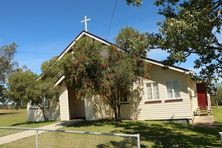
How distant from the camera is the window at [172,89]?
2152 centimetres

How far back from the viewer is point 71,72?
733 inches

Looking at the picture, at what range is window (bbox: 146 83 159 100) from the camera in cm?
2209

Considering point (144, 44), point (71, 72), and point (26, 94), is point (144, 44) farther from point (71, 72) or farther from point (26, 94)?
point (26, 94)

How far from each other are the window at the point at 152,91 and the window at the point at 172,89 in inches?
32.3

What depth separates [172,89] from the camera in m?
21.7

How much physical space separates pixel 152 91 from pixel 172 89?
1.45 m

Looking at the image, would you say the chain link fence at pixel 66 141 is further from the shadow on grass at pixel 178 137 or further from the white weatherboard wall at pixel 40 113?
the white weatherboard wall at pixel 40 113

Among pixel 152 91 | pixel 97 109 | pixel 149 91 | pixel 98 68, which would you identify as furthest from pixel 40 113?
pixel 152 91

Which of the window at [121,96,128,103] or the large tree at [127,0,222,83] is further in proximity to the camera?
the window at [121,96,128,103]

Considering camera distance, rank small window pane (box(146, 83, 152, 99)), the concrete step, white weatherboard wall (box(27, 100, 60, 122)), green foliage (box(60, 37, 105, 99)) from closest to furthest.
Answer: green foliage (box(60, 37, 105, 99)) < the concrete step < small window pane (box(146, 83, 152, 99)) < white weatherboard wall (box(27, 100, 60, 122))

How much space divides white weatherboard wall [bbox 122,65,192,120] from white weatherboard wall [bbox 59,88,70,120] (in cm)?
453

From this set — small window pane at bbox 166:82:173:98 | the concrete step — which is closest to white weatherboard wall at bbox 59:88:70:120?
small window pane at bbox 166:82:173:98

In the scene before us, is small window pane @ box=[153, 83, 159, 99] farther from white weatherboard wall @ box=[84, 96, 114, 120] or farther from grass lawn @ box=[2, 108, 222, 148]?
grass lawn @ box=[2, 108, 222, 148]

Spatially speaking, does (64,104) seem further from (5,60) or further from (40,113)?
(5,60)
